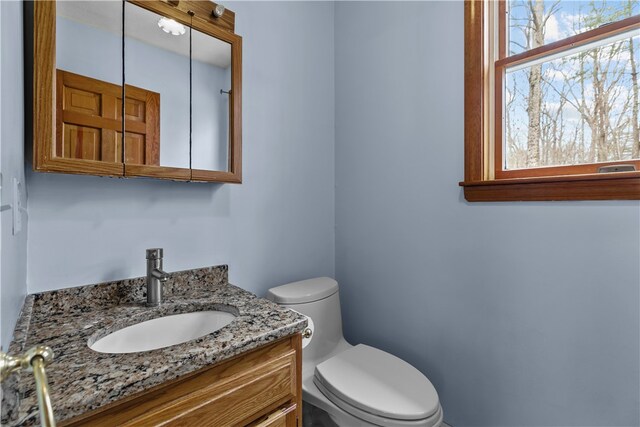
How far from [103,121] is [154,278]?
52 cm

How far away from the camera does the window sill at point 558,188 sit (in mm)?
932

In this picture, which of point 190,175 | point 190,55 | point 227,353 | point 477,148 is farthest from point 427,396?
point 190,55

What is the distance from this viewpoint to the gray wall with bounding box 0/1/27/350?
0.53m

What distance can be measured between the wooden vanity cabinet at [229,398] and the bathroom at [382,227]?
13.3 inches

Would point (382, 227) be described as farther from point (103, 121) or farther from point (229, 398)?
point (103, 121)

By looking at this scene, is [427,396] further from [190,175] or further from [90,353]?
[190,175]

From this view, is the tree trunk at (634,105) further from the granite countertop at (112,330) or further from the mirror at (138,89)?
the mirror at (138,89)

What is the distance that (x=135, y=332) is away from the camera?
0.89m

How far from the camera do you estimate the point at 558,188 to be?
1.05 m

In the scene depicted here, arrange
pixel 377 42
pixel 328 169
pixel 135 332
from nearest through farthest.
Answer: pixel 135 332 < pixel 377 42 < pixel 328 169

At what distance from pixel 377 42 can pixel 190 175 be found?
1159 mm

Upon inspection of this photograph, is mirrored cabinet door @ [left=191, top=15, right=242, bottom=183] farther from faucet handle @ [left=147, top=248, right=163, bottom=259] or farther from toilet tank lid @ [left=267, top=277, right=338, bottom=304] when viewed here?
toilet tank lid @ [left=267, top=277, right=338, bottom=304]

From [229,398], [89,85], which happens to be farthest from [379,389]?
[89,85]

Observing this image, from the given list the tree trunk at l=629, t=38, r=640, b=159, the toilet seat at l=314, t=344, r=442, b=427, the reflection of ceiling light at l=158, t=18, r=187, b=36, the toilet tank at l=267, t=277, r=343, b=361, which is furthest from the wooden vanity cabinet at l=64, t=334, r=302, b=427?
the tree trunk at l=629, t=38, r=640, b=159
